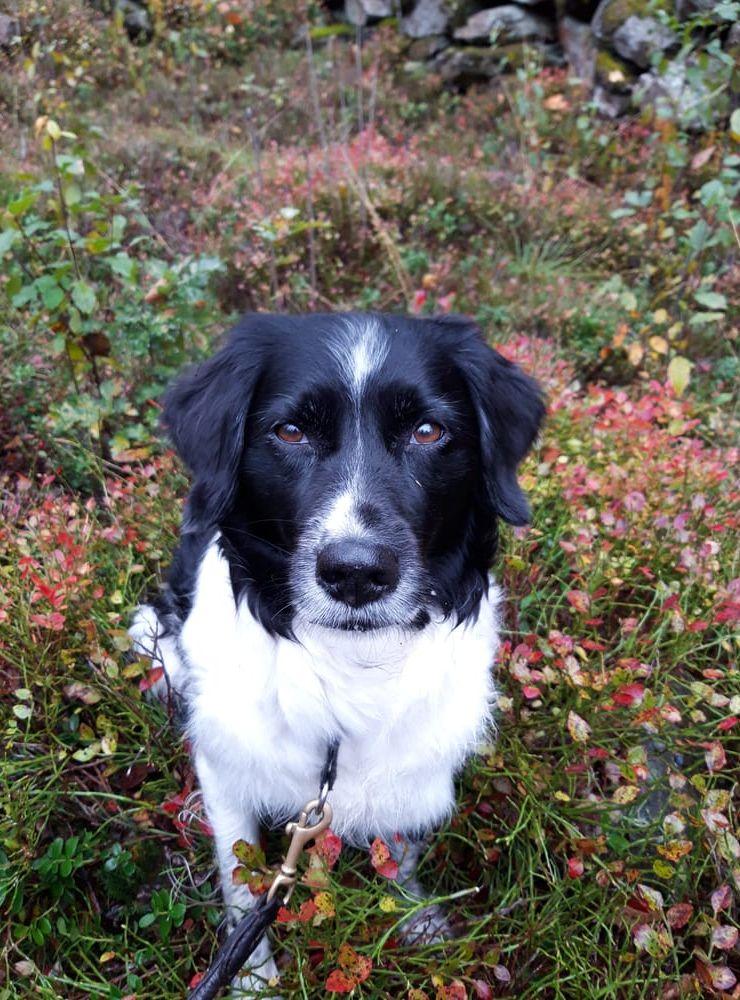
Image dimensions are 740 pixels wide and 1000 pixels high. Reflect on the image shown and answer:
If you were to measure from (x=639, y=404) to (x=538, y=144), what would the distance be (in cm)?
394

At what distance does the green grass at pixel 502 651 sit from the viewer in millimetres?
2002

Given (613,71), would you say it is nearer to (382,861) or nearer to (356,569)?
(356,569)

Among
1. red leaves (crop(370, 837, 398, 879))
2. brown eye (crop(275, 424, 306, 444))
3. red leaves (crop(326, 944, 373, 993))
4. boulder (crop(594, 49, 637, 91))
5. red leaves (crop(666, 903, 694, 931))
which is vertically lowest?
Answer: red leaves (crop(666, 903, 694, 931))

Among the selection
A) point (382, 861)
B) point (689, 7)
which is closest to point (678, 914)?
point (382, 861)

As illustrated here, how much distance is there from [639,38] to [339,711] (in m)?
7.92

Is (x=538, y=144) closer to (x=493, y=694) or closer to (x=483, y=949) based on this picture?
(x=493, y=694)

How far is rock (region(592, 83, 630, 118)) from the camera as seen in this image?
25.1ft

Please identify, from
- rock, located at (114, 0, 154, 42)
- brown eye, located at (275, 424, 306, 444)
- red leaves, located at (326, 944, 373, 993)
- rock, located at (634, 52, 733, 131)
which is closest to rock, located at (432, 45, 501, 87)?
rock, located at (634, 52, 733, 131)

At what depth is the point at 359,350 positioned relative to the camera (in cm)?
191

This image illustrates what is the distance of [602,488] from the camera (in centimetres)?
314

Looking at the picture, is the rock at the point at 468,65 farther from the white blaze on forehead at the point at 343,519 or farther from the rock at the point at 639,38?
the white blaze on forehead at the point at 343,519

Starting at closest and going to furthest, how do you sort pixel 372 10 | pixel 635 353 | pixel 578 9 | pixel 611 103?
pixel 635 353
pixel 611 103
pixel 578 9
pixel 372 10

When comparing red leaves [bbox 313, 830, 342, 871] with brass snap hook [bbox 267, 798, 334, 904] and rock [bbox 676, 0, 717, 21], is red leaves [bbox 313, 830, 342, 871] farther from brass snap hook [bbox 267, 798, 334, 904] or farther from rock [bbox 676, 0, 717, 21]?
rock [bbox 676, 0, 717, 21]

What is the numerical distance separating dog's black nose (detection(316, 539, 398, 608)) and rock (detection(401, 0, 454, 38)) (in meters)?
9.76
